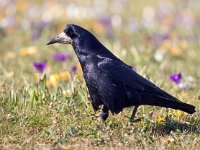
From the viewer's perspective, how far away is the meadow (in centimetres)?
462

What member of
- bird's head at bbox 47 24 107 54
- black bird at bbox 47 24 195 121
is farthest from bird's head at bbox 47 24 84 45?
black bird at bbox 47 24 195 121

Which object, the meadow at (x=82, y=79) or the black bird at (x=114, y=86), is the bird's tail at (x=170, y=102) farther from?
the meadow at (x=82, y=79)

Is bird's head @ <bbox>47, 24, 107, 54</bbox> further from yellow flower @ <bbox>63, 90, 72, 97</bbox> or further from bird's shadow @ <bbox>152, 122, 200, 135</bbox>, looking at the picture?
bird's shadow @ <bbox>152, 122, 200, 135</bbox>

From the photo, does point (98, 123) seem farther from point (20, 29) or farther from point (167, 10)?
point (167, 10)

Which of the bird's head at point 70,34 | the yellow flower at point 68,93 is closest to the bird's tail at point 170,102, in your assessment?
the bird's head at point 70,34

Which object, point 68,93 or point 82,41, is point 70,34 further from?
point 68,93

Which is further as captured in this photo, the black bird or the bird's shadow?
the bird's shadow

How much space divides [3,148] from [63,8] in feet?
36.4

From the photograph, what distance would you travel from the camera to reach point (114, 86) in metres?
4.81

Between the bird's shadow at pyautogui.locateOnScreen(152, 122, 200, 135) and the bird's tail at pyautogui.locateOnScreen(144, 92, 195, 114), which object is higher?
the bird's tail at pyautogui.locateOnScreen(144, 92, 195, 114)

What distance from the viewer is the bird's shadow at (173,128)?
4.96m

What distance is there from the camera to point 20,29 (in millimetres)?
10867

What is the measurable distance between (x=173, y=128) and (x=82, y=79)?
1.19m

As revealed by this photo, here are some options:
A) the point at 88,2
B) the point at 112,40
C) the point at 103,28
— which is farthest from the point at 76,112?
the point at 88,2
